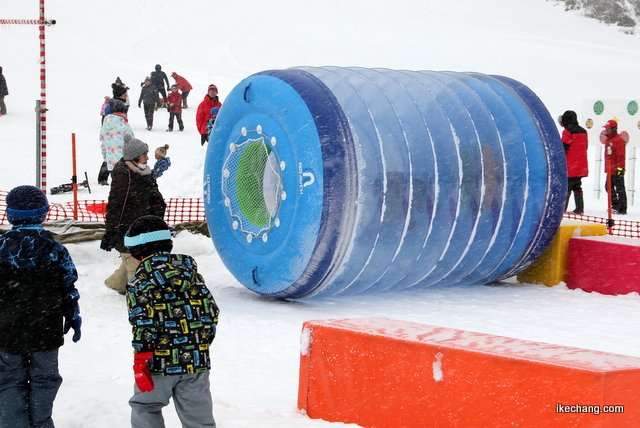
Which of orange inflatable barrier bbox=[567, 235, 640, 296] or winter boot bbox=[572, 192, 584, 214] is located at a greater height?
winter boot bbox=[572, 192, 584, 214]

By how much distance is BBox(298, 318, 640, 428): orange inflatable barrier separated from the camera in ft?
10.4

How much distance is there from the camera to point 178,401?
3336 mm

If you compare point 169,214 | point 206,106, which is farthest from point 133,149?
point 206,106

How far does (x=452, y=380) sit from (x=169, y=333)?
1.28 meters

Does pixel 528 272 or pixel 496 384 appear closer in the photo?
pixel 496 384

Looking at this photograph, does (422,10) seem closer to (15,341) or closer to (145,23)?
(145,23)

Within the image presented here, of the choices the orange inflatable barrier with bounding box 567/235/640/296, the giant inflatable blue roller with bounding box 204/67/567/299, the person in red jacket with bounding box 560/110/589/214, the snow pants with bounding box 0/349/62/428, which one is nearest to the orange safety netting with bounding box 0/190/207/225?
the giant inflatable blue roller with bounding box 204/67/567/299

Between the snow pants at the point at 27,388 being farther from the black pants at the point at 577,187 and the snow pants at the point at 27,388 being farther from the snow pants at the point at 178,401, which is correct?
the black pants at the point at 577,187

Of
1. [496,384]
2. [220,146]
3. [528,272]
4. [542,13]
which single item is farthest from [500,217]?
[542,13]

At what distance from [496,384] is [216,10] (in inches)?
1774

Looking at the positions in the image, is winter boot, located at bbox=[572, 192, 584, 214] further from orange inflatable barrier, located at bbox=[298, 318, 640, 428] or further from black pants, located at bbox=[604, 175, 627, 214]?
orange inflatable barrier, located at bbox=[298, 318, 640, 428]

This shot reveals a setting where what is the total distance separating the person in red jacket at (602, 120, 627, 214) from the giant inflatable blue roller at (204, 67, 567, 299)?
554 cm

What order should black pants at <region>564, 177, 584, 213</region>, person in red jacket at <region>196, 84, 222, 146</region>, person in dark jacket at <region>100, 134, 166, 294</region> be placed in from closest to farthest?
person in dark jacket at <region>100, 134, 166, 294</region> < black pants at <region>564, 177, 584, 213</region> < person in red jacket at <region>196, 84, 222, 146</region>

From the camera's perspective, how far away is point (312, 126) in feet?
21.1
